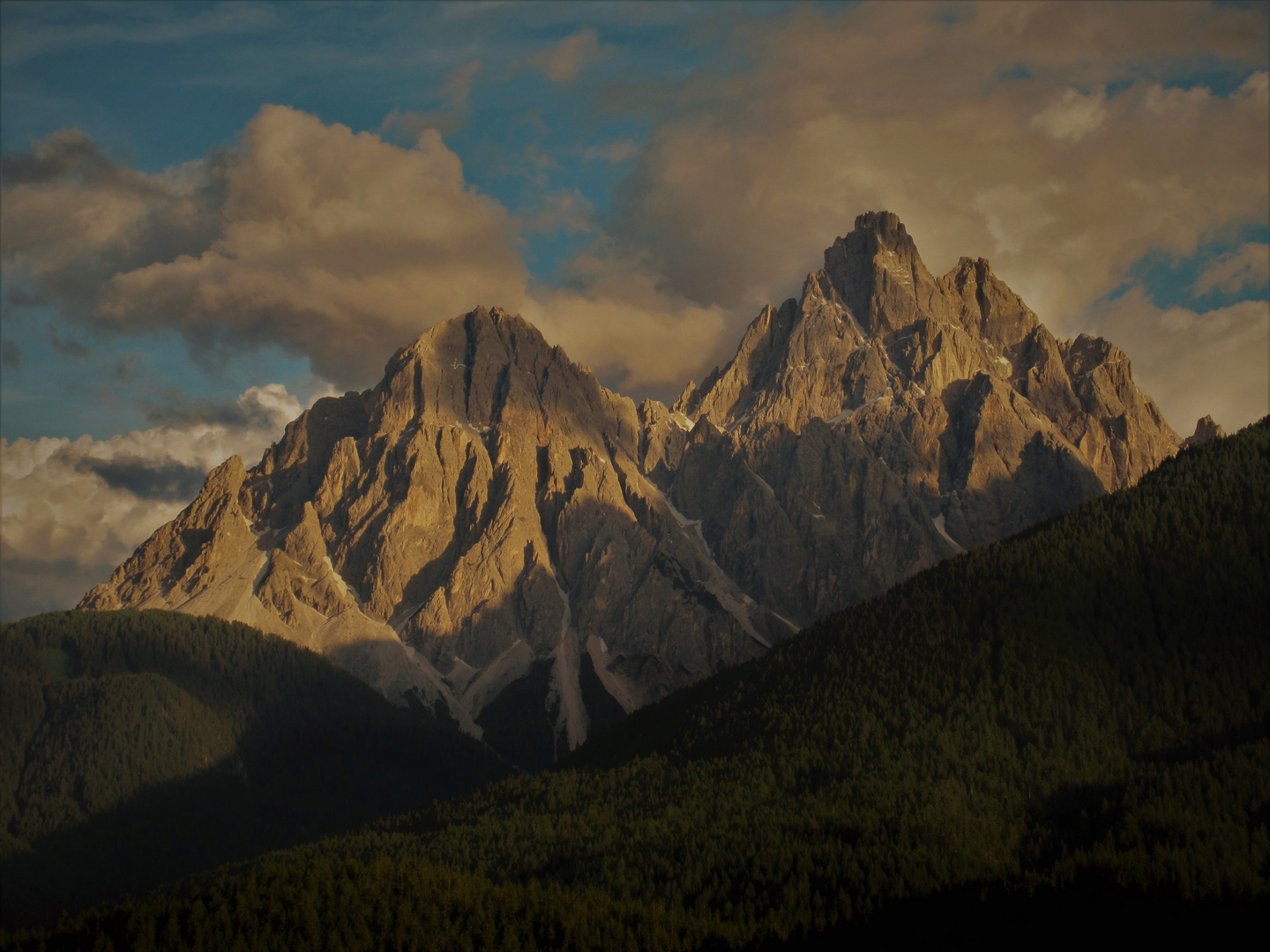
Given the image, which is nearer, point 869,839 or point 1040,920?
point 1040,920

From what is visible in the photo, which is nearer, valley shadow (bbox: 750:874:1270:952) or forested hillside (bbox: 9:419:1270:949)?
valley shadow (bbox: 750:874:1270:952)

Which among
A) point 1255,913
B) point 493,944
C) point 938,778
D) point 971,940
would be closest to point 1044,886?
point 971,940

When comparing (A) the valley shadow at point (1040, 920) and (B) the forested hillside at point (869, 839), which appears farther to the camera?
(B) the forested hillside at point (869, 839)

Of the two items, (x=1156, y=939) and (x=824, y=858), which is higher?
(x=824, y=858)

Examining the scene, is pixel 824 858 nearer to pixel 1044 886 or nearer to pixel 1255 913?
pixel 1044 886

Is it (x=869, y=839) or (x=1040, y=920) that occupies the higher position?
(x=869, y=839)

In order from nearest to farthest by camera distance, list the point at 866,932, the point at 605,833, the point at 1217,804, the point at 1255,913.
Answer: the point at 1255,913, the point at 866,932, the point at 1217,804, the point at 605,833

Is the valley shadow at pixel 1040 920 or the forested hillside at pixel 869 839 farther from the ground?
the forested hillside at pixel 869 839

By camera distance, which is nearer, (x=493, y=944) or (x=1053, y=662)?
(x=493, y=944)

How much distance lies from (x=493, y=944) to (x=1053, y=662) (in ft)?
332

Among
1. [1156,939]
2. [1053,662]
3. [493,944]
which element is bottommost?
[1156,939]

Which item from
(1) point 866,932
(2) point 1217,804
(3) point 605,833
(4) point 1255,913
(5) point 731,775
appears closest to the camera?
(4) point 1255,913

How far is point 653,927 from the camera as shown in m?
140

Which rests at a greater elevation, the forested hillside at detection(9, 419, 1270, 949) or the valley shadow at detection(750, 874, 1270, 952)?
the forested hillside at detection(9, 419, 1270, 949)
